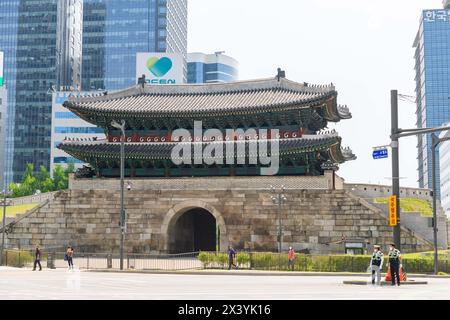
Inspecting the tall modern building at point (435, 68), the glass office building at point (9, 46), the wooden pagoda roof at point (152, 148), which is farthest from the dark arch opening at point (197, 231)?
the tall modern building at point (435, 68)

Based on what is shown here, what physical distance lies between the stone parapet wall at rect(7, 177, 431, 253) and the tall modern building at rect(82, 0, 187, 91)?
106374 millimetres

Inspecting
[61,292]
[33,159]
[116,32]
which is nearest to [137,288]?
[61,292]

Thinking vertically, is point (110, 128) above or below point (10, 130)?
below

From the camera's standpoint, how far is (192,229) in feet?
172

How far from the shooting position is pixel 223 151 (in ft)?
160

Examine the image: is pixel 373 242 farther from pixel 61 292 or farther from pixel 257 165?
pixel 61 292

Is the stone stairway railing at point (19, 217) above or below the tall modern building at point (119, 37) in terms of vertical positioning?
below

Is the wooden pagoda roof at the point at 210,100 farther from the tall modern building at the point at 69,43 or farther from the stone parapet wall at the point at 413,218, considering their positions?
the tall modern building at the point at 69,43

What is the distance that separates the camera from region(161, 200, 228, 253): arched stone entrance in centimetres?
4500

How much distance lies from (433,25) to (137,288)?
159m

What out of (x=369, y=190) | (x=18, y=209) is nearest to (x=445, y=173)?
(x=369, y=190)

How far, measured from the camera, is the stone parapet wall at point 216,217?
4288cm

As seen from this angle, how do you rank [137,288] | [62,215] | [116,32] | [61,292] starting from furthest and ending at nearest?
[116,32] → [62,215] → [137,288] → [61,292]

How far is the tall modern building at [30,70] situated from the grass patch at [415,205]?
103528mm
